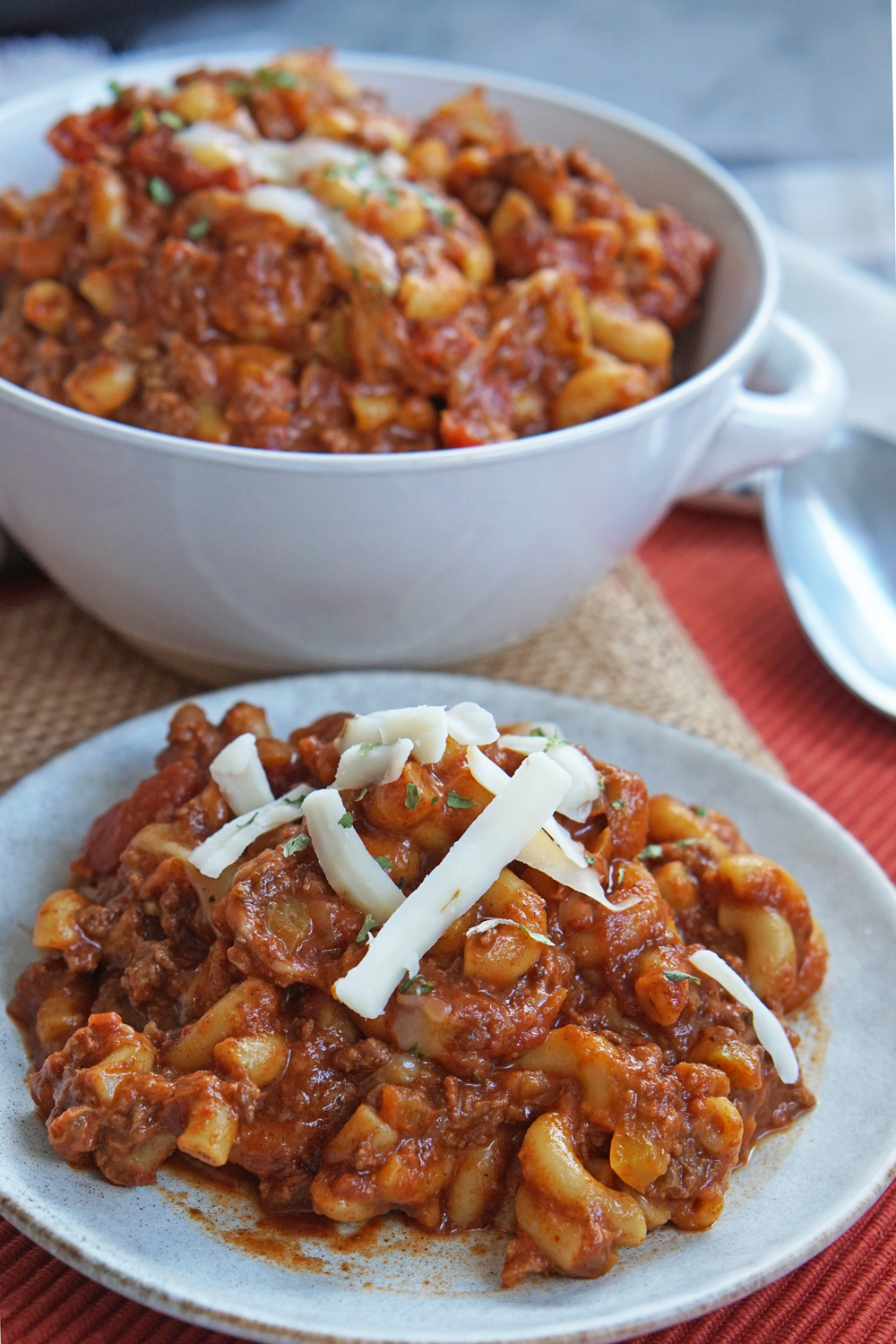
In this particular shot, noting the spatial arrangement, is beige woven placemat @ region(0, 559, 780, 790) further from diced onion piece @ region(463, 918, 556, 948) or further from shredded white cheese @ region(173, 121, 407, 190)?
diced onion piece @ region(463, 918, 556, 948)

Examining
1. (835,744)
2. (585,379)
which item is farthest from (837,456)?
(585,379)

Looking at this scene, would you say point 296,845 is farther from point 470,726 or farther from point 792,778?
point 792,778

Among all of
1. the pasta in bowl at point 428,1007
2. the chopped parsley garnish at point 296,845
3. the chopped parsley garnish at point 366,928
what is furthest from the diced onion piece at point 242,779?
the chopped parsley garnish at point 366,928

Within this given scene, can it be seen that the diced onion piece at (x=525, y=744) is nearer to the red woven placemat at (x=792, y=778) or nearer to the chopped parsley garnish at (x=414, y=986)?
the chopped parsley garnish at (x=414, y=986)

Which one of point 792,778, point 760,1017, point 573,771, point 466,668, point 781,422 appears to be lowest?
point 466,668

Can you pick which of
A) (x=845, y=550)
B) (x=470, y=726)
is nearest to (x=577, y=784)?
(x=470, y=726)

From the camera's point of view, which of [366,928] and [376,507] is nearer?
[366,928]
